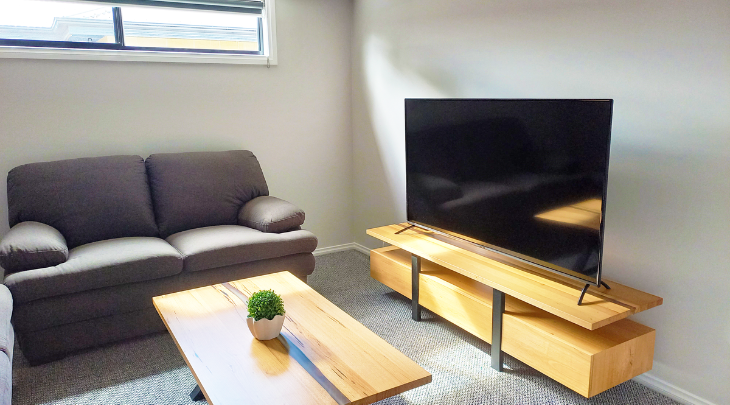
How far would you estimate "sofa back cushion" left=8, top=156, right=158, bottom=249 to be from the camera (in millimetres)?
3010

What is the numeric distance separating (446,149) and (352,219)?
1.86m

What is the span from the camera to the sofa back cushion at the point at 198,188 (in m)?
3.34

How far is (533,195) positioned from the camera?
7.68ft

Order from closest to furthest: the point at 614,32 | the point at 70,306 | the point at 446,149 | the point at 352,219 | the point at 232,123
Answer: the point at 614,32 → the point at 70,306 → the point at 446,149 → the point at 232,123 → the point at 352,219

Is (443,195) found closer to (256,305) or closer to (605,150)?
(605,150)

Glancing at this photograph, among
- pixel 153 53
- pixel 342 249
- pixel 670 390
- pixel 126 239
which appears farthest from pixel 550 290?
pixel 153 53

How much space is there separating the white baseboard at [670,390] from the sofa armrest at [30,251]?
2828 millimetres

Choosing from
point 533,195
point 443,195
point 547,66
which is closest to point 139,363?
point 443,195

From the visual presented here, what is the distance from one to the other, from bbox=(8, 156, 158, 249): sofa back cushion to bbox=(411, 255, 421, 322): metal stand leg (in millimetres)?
1626

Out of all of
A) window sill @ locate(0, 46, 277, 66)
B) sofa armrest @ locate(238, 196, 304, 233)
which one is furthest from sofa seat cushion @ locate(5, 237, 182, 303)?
window sill @ locate(0, 46, 277, 66)

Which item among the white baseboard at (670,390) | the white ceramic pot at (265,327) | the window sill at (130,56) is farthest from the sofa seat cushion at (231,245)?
the white baseboard at (670,390)

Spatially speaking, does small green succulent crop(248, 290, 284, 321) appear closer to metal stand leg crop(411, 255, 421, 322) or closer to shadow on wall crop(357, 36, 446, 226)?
metal stand leg crop(411, 255, 421, 322)

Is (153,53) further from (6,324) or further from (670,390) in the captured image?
(670,390)

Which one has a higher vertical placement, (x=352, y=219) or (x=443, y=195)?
(x=443, y=195)
